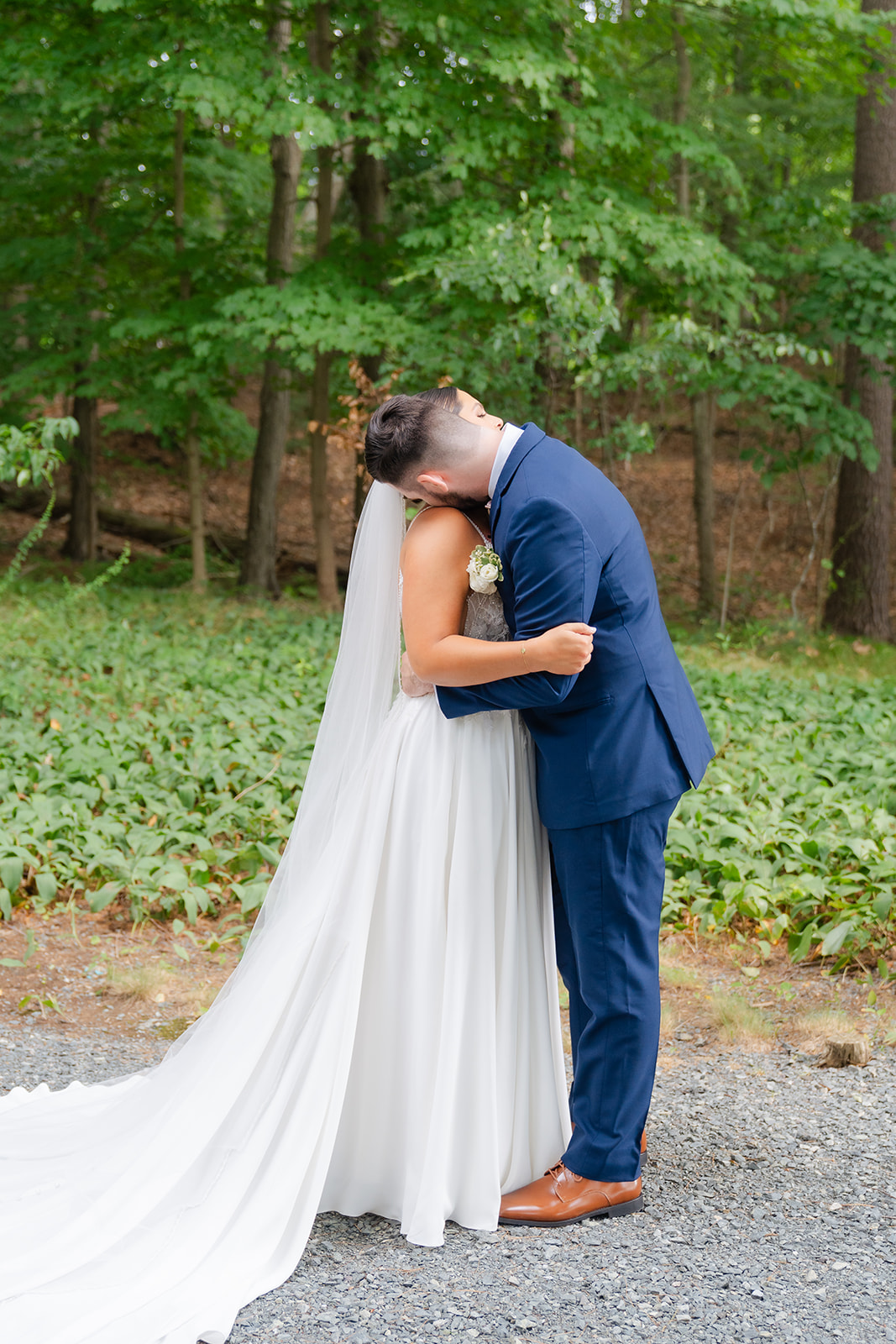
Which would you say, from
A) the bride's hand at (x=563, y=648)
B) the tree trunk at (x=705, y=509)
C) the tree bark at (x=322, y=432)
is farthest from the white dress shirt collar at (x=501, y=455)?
the tree trunk at (x=705, y=509)

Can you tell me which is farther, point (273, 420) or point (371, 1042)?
point (273, 420)

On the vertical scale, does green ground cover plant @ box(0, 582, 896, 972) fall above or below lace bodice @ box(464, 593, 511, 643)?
below

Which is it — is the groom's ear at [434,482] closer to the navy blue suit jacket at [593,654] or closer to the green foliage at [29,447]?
the navy blue suit jacket at [593,654]

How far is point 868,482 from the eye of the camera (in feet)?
42.8

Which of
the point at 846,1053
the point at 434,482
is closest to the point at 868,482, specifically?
the point at 846,1053

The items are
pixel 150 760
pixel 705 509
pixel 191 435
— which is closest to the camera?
pixel 150 760

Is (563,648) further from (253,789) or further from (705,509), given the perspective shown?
(705,509)

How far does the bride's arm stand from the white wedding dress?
95 mm

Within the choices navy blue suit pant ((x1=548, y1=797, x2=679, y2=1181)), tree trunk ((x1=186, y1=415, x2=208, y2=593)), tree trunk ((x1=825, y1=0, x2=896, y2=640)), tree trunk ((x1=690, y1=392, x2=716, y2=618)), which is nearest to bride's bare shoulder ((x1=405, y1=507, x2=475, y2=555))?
navy blue suit pant ((x1=548, y1=797, x2=679, y2=1181))

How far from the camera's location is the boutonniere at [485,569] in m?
2.53

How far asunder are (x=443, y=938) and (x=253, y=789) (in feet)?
11.1

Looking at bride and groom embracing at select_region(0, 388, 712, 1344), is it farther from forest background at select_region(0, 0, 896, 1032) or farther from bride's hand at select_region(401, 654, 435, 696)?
forest background at select_region(0, 0, 896, 1032)

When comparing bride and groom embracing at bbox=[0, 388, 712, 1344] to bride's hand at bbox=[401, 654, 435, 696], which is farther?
bride's hand at bbox=[401, 654, 435, 696]

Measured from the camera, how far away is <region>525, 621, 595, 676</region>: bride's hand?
7.85ft
